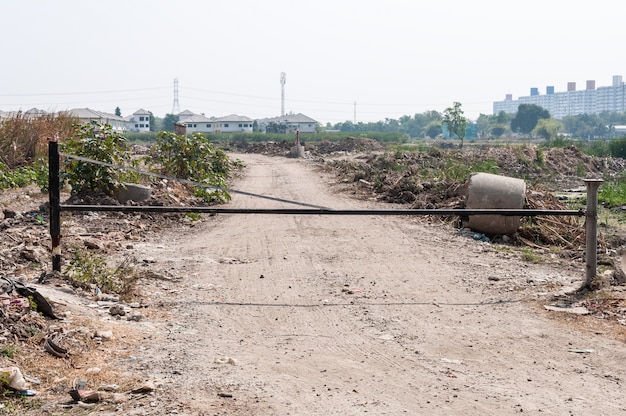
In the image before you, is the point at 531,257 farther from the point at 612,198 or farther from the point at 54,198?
the point at 612,198

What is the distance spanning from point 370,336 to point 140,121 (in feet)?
462

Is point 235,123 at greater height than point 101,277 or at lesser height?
greater

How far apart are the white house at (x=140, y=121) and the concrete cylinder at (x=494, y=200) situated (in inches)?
5248

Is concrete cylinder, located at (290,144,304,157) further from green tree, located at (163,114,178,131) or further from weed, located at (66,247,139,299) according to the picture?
green tree, located at (163,114,178,131)

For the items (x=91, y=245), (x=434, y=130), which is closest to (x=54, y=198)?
(x=91, y=245)

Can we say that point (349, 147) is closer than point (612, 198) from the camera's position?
No

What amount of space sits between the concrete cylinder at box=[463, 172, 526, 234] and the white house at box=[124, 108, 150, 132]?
133301 millimetres

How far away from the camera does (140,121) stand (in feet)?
465

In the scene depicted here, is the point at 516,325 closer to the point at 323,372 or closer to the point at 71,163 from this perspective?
the point at 323,372

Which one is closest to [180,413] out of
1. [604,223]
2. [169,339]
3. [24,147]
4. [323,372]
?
[323,372]

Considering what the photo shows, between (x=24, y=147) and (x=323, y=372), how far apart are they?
18.3m

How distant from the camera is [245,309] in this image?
725 centimetres

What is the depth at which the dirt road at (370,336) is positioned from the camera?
4711 millimetres

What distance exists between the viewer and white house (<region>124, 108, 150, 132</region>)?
140 metres
